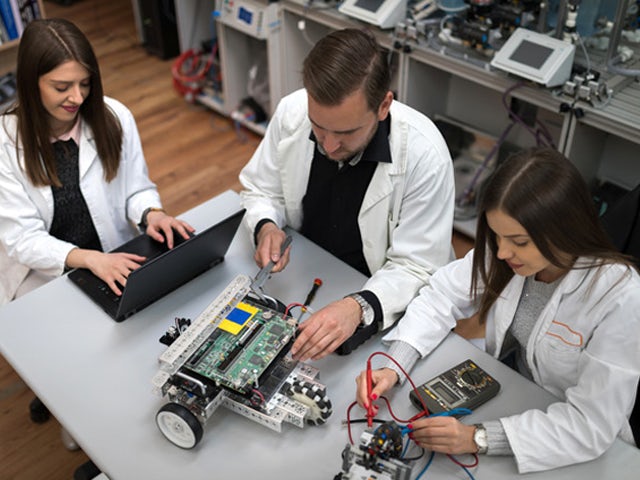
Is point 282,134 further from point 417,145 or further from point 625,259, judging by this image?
point 625,259

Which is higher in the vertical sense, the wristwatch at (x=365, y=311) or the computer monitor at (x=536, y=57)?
the computer monitor at (x=536, y=57)

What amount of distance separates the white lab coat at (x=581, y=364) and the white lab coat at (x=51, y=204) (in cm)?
99

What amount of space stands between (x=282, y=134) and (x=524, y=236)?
76 centimetres

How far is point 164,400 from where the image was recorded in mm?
1334

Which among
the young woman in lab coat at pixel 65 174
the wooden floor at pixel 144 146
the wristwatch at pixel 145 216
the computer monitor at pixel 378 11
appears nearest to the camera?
the young woman in lab coat at pixel 65 174

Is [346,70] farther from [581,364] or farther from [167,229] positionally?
[581,364]

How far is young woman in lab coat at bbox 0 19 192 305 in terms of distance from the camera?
5.51 feet

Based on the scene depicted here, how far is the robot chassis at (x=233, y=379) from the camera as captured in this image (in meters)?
1.23

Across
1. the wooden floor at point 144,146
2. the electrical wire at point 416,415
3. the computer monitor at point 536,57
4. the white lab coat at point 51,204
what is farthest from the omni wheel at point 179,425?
the computer monitor at point 536,57

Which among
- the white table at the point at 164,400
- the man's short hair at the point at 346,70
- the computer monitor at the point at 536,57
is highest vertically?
the man's short hair at the point at 346,70

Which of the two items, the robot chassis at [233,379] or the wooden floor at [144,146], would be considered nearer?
the robot chassis at [233,379]

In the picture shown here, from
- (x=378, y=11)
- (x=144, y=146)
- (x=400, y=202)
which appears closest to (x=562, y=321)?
(x=400, y=202)

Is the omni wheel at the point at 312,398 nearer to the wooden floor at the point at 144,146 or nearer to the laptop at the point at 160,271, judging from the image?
the laptop at the point at 160,271

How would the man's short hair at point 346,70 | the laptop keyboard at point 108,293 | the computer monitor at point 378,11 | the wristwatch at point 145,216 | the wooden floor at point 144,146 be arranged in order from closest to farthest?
the man's short hair at point 346,70, the laptop keyboard at point 108,293, the wristwatch at point 145,216, the wooden floor at point 144,146, the computer monitor at point 378,11
